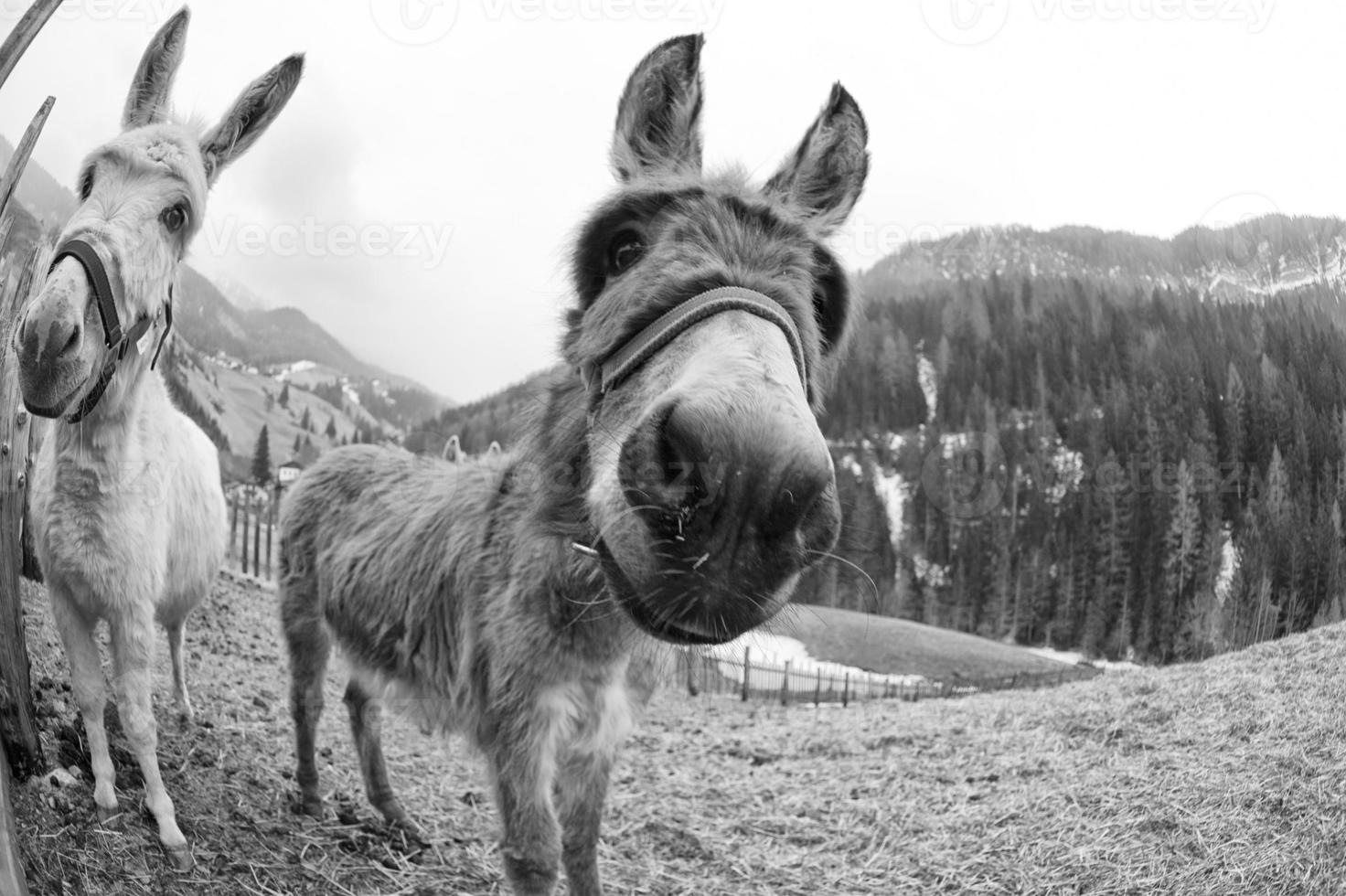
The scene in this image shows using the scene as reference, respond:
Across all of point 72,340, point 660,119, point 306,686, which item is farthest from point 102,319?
point 306,686

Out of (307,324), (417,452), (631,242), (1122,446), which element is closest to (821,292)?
(631,242)

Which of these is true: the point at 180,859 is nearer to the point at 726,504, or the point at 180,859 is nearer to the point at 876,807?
the point at 726,504

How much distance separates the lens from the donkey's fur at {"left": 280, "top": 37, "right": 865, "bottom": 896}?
5.50 ft

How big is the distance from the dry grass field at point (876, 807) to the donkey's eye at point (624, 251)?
1.99 m

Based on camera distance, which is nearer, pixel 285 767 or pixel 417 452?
pixel 285 767

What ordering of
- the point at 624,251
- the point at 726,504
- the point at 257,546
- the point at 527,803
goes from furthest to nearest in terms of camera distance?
the point at 257,546
the point at 527,803
the point at 624,251
the point at 726,504

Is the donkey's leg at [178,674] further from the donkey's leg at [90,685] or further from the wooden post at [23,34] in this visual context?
the wooden post at [23,34]

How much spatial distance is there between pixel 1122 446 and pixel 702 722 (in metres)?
8.51

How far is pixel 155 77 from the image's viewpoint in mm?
2205

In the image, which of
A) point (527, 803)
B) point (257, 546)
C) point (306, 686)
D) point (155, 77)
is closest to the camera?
point (155, 77)

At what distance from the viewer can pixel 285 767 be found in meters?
2.97

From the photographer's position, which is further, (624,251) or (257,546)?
(257,546)

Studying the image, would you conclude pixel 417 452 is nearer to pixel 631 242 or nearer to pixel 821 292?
pixel 631 242

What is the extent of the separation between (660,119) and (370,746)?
340cm
